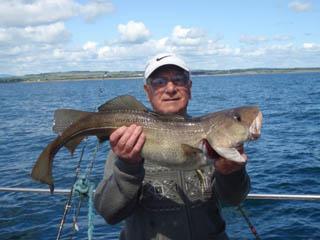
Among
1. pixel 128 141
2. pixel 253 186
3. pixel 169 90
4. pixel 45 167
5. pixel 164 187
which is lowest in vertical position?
pixel 253 186

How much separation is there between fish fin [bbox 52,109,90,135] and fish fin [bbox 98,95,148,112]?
0.86ft

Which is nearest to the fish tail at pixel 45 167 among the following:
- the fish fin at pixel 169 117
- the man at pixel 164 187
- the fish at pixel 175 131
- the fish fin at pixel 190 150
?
the fish at pixel 175 131

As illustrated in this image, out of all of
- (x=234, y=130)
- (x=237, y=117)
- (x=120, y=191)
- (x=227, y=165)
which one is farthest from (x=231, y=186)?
(x=120, y=191)

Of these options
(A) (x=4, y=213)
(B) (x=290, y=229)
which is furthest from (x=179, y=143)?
(A) (x=4, y=213)

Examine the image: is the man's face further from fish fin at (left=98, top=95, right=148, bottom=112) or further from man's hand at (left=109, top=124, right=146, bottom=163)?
man's hand at (left=109, top=124, right=146, bottom=163)

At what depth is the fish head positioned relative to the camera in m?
4.16

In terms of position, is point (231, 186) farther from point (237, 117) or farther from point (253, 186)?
point (253, 186)

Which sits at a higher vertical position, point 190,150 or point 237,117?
point 237,117

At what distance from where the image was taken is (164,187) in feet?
14.7

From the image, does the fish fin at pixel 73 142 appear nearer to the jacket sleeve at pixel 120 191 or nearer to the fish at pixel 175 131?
the fish at pixel 175 131

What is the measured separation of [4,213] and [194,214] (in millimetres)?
9835

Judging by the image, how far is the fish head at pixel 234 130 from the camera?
4.16 m

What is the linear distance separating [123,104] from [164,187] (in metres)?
0.91

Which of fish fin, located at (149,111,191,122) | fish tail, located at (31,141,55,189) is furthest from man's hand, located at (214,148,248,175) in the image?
fish tail, located at (31,141,55,189)
